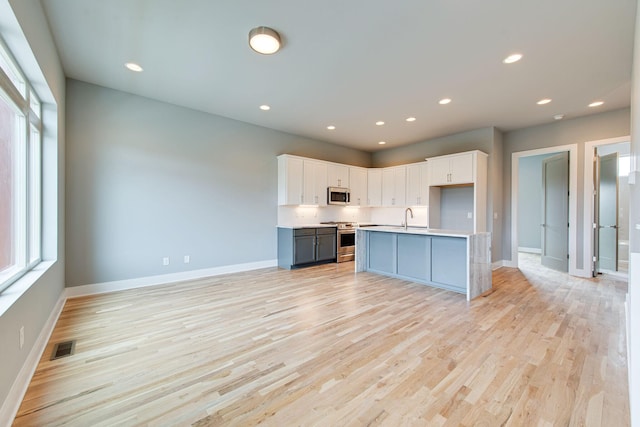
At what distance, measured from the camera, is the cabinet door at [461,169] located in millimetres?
5348

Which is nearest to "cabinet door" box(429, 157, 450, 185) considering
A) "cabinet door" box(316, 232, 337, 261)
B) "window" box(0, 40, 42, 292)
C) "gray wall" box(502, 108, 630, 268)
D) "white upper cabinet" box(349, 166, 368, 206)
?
"gray wall" box(502, 108, 630, 268)

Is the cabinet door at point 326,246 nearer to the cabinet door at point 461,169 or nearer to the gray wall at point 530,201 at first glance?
the cabinet door at point 461,169

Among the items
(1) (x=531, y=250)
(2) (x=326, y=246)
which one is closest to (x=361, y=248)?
(2) (x=326, y=246)

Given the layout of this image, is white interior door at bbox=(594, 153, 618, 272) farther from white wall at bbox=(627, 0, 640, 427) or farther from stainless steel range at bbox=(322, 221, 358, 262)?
stainless steel range at bbox=(322, 221, 358, 262)

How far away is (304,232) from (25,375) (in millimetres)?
4203

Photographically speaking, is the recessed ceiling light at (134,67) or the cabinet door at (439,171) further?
the cabinet door at (439,171)

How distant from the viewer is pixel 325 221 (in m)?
6.82

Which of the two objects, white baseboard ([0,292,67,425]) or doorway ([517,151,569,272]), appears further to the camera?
doorway ([517,151,569,272])

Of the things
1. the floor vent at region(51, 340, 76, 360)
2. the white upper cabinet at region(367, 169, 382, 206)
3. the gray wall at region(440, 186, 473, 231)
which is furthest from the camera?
the white upper cabinet at region(367, 169, 382, 206)

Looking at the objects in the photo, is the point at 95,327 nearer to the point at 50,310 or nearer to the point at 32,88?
the point at 50,310

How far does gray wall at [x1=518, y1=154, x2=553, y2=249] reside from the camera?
7.87 meters

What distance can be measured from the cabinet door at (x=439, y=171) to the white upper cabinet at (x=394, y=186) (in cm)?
81

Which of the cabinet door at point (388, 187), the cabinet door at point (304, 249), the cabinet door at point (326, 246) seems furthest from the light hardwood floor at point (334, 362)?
the cabinet door at point (388, 187)

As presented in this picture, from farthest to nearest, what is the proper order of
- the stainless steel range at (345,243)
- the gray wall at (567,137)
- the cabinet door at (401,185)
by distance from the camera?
the cabinet door at (401,185) < the stainless steel range at (345,243) < the gray wall at (567,137)
